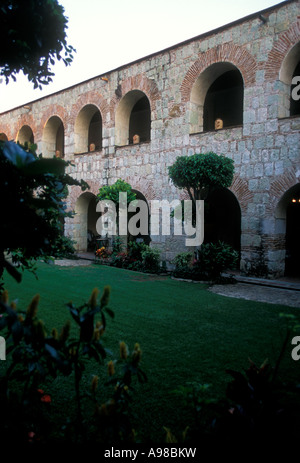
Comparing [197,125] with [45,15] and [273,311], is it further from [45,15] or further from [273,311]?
[45,15]

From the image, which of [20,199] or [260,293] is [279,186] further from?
[20,199]

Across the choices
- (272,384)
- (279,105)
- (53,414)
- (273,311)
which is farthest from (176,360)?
(279,105)

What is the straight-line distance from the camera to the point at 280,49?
779 cm

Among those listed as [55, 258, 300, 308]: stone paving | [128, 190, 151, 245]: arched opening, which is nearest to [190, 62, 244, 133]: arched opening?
[128, 190, 151, 245]: arched opening

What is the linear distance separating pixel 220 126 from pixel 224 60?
1.66 m

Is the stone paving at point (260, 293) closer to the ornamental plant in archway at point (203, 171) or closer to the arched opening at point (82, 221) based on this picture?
the ornamental plant in archway at point (203, 171)

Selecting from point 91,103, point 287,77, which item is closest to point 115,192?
point 91,103

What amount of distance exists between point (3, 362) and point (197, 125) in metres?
8.42

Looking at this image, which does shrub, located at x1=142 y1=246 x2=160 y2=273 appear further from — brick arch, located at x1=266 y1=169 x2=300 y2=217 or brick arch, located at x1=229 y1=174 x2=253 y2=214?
brick arch, located at x1=266 y1=169 x2=300 y2=217

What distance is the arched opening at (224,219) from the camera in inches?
483

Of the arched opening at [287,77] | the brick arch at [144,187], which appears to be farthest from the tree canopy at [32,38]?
the brick arch at [144,187]

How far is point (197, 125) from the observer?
32.1 ft

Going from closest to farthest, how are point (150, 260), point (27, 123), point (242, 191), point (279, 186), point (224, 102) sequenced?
point (279, 186), point (242, 191), point (150, 260), point (224, 102), point (27, 123)

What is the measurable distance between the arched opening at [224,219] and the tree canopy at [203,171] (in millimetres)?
4449
